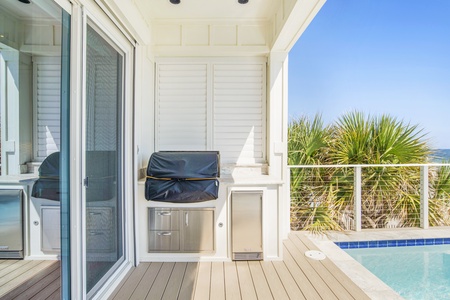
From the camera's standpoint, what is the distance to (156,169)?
245cm

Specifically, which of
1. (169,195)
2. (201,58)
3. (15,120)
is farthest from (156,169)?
(201,58)

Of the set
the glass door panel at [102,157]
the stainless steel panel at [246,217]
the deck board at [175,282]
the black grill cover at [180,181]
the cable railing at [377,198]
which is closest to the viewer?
the glass door panel at [102,157]

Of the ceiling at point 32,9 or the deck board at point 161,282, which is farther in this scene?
the deck board at point 161,282

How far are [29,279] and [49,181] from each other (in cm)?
55

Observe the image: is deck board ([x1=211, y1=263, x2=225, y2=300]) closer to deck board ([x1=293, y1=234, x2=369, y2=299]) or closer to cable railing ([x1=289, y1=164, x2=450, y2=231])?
deck board ([x1=293, y1=234, x2=369, y2=299])

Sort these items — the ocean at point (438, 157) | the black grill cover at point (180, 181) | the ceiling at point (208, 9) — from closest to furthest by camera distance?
the black grill cover at point (180, 181), the ceiling at point (208, 9), the ocean at point (438, 157)

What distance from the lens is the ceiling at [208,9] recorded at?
2.74 meters

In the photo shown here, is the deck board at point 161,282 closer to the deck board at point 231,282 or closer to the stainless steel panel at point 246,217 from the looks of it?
the deck board at point 231,282

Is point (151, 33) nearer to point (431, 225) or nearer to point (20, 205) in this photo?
point (20, 205)

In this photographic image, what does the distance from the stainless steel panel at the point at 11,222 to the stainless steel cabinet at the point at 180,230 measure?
1469 mm

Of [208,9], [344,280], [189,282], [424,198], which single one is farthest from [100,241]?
[424,198]

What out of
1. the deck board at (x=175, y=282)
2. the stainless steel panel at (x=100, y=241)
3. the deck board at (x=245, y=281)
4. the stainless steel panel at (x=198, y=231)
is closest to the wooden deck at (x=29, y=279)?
the stainless steel panel at (x=100, y=241)

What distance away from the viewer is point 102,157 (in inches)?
79.2

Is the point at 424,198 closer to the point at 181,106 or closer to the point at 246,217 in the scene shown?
the point at 246,217
